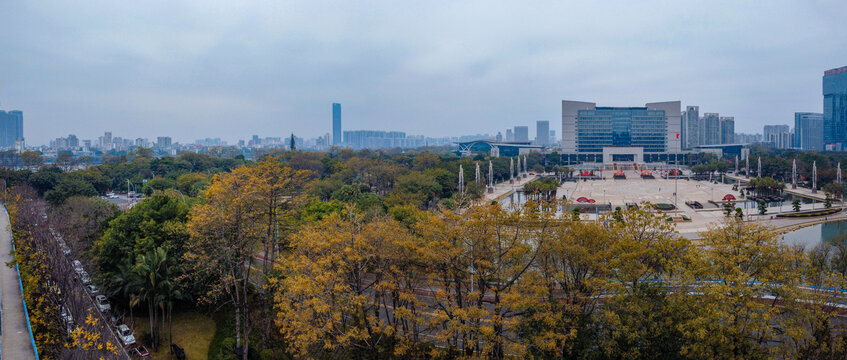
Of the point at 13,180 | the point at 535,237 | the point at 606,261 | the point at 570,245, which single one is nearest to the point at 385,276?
the point at 535,237

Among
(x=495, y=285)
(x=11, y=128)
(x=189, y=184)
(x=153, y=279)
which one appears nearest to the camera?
(x=495, y=285)

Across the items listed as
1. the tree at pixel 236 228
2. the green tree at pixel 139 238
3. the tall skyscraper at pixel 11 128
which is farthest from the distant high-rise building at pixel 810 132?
the tall skyscraper at pixel 11 128

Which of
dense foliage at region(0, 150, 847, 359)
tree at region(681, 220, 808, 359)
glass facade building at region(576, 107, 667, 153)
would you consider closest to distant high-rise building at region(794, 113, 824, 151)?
glass facade building at region(576, 107, 667, 153)

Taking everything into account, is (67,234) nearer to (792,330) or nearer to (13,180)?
(792,330)

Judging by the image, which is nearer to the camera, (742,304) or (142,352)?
(742,304)

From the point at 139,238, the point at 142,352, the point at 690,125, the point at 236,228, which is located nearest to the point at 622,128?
the point at 690,125

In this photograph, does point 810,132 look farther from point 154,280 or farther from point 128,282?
point 128,282
